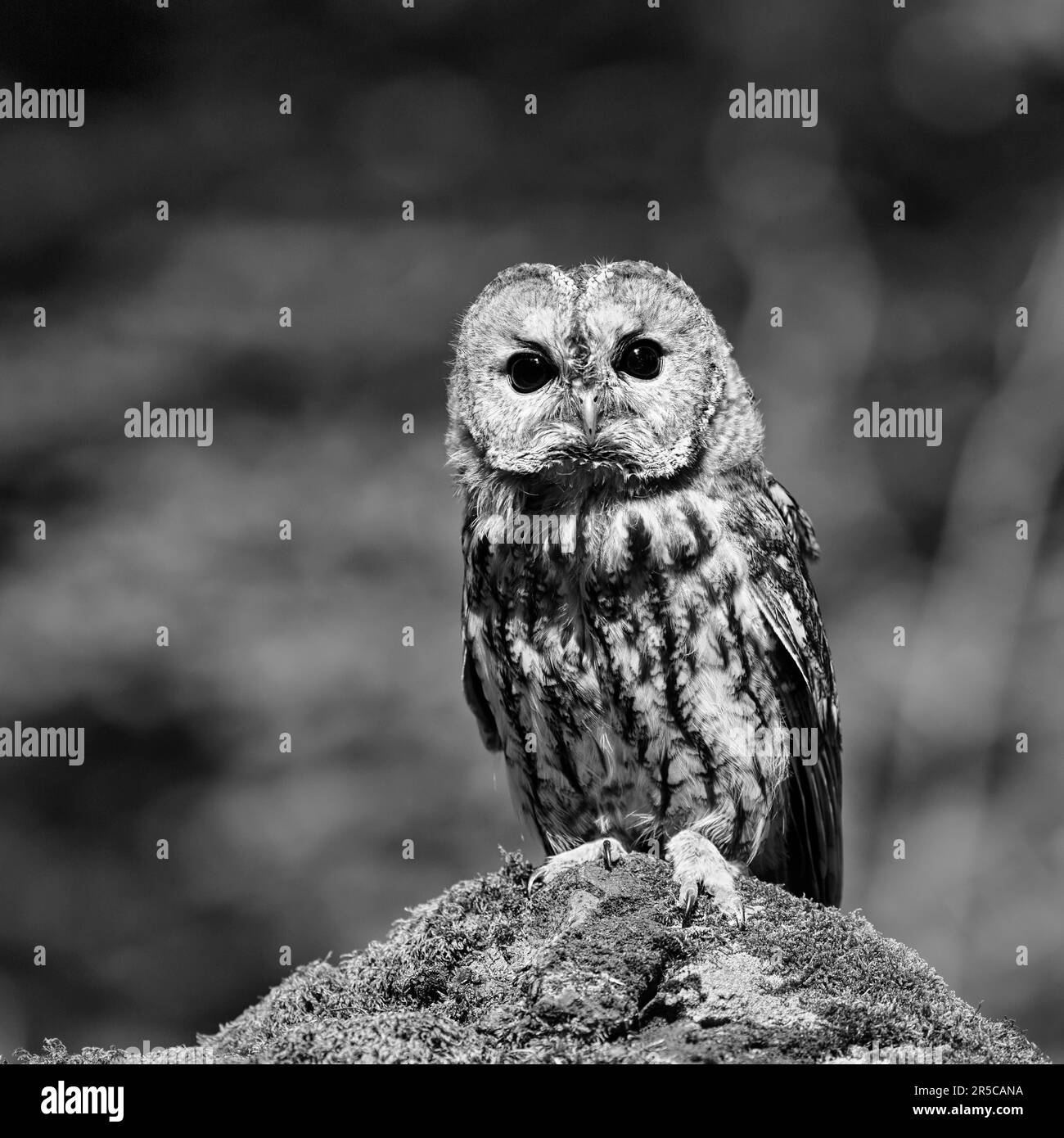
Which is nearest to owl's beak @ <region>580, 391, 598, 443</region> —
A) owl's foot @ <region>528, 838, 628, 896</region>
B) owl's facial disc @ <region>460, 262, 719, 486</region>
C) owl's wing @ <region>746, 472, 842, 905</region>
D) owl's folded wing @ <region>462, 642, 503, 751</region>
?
owl's facial disc @ <region>460, 262, 719, 486</region>

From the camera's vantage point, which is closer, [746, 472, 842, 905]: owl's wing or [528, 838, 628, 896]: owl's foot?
[528, 838, 628, 896]: owl's foot

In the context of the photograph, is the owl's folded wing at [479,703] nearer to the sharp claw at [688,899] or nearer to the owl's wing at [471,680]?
the owl's wing at [471,680]

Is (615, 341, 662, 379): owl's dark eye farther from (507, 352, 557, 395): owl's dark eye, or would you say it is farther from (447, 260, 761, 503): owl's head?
(507, 352, 557, 395): owl's dark eye

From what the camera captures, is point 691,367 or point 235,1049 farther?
point 691,367

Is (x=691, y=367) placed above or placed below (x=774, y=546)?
above

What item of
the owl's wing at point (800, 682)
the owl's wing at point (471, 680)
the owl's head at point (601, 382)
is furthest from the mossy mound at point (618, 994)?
the owl's head at point (601, 382)
